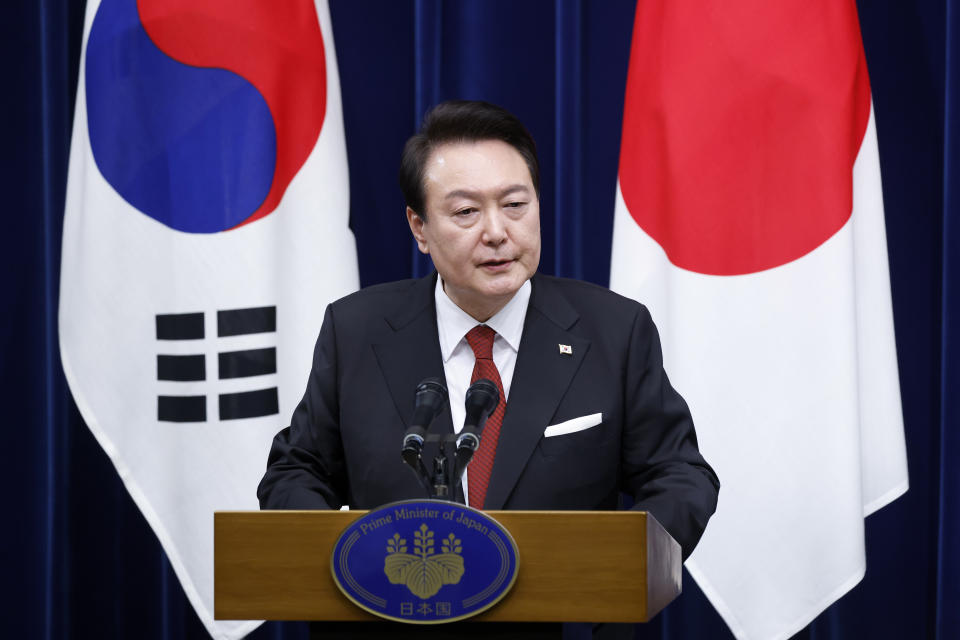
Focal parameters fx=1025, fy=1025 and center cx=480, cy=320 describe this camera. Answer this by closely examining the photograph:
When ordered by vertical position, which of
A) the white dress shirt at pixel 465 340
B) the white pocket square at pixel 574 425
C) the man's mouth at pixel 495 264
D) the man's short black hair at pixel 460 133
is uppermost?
the man's short black hair at pixel 460 133

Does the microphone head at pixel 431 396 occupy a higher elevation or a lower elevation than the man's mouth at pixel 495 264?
lower

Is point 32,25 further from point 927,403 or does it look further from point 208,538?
point 927,403

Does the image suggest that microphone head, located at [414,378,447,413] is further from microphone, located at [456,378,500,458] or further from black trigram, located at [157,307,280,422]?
black trigram, located at [157,307,280,422]

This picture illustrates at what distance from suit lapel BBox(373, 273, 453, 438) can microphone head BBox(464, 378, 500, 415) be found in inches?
14.1

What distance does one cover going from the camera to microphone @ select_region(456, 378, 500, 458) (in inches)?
51.1

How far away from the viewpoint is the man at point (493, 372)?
69.6 inches

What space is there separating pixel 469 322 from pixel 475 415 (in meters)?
0.56

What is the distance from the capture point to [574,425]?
179 centimetres

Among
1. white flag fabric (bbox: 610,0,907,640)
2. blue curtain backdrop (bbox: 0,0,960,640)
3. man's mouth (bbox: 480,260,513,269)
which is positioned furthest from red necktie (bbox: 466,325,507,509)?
blue curtain backdrop (bbox: 0,0,960,640)

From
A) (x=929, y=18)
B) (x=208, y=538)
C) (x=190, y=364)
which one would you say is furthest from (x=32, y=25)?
(x=929, y=18)

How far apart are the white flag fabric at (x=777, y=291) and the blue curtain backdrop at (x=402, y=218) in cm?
47

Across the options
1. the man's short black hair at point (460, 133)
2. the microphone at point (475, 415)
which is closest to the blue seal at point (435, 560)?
the microphone at point (475, 415)

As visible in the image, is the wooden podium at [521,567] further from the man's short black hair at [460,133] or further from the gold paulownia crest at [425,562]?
the man's short black hair at [460,133]

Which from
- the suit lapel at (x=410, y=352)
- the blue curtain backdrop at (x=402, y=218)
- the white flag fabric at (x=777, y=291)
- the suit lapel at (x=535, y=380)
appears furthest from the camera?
the blue curtain backdrop at (x=402, y=218)
